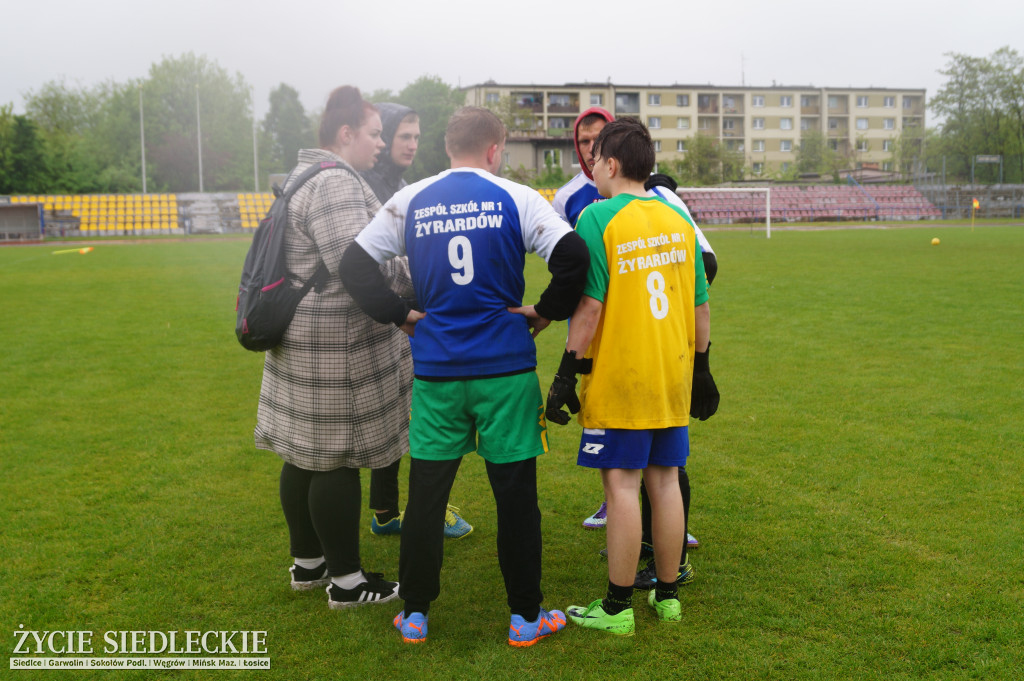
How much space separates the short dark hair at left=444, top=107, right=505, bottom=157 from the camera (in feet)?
10.3

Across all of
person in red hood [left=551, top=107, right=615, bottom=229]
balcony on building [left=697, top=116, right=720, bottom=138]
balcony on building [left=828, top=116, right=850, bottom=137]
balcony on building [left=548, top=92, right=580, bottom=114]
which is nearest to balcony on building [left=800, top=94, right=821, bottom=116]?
balcony on building [left=828, top=116, right=850, bottom=137]

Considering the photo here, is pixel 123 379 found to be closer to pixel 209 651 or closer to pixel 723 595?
→ pixel 209 651

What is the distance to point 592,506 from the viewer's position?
4.81 meters

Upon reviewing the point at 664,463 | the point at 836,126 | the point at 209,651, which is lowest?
the point at 209,651

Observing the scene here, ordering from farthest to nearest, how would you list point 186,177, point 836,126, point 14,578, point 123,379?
point 836,126 → point 186,177 → point 123,379 → point 14,578

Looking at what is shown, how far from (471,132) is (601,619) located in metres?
2.13

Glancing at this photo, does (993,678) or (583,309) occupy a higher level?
(583,309)

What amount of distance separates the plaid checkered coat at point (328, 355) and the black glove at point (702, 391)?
4.46 feet

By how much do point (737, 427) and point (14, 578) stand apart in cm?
502

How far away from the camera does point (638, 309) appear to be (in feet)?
10.4

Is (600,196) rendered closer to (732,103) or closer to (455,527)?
(455,527)

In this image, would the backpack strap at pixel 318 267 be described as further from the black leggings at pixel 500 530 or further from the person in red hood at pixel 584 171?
the person in red hood at pixel 584 171

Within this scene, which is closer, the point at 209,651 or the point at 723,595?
the point at 209,651

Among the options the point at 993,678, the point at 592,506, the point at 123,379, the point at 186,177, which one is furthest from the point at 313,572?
the point at 186,177
